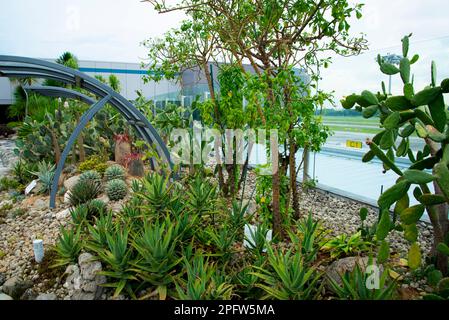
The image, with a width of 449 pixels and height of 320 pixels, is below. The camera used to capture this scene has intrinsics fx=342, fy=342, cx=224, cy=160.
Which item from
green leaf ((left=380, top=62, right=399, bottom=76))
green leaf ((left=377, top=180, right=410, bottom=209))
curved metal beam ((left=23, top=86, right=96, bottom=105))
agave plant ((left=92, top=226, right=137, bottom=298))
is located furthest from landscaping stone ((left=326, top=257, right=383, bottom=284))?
curved metal beam ((left=23, top=86, right=96, bottom=105))

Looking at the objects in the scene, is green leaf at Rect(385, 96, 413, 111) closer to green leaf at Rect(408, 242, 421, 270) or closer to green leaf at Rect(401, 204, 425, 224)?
green leaf at Rect(401, 204, 425, 224)

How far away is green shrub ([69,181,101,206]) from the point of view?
4059 millimetres

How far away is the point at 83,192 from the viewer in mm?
4113

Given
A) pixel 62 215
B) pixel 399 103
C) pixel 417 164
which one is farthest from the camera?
pixel 62 215

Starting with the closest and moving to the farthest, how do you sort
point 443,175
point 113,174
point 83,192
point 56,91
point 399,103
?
point 443,175, point 399,103, point 83,192, point 56,91, point 113,174

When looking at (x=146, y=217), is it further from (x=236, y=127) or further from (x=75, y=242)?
(x=236, y=127)

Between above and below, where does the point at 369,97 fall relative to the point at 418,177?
above

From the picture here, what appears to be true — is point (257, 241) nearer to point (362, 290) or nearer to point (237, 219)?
point (237, 219)

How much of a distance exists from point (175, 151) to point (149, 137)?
2.53ft

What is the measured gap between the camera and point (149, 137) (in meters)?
4.50

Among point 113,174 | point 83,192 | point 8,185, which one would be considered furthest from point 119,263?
point 8,185

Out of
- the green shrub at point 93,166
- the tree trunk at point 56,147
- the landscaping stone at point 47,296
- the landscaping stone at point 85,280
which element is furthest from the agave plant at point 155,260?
the tree trunk at point 56,147

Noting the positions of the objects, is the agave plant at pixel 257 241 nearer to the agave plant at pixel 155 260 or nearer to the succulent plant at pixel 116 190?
the agave plant at pixel 155 260

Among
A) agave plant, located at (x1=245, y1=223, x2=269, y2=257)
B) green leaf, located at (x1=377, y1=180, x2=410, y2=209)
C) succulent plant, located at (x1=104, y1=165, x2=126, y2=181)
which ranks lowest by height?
agave plant, located at (x1=245, y1=223, x2=269, y2=257)
